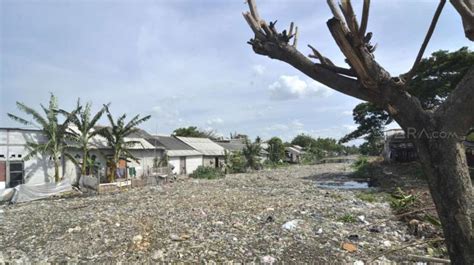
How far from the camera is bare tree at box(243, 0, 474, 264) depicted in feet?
6.58

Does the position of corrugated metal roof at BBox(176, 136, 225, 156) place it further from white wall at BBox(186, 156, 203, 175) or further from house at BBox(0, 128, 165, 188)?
house at BBox(0, 128, 165, 188)

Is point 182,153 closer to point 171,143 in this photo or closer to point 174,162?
point 174,162

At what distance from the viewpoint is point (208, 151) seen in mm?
32375

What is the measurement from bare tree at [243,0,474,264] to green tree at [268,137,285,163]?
41433 mm

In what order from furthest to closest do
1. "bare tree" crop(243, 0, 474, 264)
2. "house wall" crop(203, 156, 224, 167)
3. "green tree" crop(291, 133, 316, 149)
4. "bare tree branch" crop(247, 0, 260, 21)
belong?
"green tree" crop(291, 133, 316, 149), "house wall" crop(203, 156, 224, 167), "bare tree branch" crop(247, 0, 260, 21), "bare tree" crop(243, 0, 474, 264)

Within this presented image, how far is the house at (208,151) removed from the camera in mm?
31391

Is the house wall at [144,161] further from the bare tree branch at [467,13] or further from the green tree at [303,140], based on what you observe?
the green tree at [303,140]

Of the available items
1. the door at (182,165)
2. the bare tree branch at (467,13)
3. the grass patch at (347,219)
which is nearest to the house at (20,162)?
the door at (182,165)

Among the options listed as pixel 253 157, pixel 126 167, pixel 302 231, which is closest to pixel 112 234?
pixel 302 231

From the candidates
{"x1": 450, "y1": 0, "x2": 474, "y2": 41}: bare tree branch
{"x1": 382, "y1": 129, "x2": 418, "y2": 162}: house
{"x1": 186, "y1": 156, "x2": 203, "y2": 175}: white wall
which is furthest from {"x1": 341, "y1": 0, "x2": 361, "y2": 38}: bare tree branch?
{"x1": 186, "y1": 156, "x2": 203, "y2": 175}: white wall

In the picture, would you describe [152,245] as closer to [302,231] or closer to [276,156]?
[302,231]

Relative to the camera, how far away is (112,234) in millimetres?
7566

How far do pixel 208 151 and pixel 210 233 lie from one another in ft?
82.3

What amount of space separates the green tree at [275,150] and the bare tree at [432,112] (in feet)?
136
